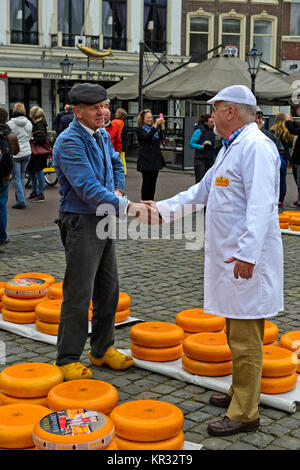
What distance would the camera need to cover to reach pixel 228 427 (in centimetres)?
380

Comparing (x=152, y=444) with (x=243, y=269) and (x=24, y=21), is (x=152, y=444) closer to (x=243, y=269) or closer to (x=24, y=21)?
(x=243, y=269)

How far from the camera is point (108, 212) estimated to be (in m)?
4.46

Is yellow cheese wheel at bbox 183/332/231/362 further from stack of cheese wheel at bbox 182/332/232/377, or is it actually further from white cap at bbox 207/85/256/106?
white cap at bbox 207/85/256/106

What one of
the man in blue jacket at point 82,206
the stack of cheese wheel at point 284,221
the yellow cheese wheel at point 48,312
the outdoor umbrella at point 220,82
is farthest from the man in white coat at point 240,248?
the outdoor umbrella at point 220,82

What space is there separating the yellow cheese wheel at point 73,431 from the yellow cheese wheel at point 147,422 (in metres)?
0.14

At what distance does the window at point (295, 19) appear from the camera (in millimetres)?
35562

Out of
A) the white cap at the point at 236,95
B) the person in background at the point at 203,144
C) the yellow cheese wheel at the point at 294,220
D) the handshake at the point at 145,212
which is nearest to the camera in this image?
the white cap at the point at 236,95

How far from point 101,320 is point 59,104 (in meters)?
26.9

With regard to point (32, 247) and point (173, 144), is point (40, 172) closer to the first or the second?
point (32, 247)

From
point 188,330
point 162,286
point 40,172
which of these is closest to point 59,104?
point 40,172

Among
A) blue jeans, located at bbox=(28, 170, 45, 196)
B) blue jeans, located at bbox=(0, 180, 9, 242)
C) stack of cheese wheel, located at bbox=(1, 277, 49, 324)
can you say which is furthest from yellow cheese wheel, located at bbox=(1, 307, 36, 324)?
blue jeans, located at bbox=(28, 170, 45, 196)

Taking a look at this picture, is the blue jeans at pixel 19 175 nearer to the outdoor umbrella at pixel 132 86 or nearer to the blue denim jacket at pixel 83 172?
the blue denim jacket at pixel 83 172

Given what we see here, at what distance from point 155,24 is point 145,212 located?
30151mm

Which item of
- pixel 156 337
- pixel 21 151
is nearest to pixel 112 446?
pixel 156 337
